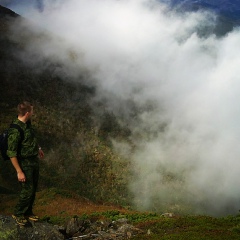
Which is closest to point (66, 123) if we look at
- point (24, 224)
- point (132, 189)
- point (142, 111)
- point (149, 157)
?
point (132, 189)

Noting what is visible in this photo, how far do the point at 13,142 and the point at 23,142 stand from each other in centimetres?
44

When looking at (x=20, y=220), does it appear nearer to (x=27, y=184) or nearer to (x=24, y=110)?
(x=27, y=184)

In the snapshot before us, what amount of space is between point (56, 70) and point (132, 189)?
57381mm

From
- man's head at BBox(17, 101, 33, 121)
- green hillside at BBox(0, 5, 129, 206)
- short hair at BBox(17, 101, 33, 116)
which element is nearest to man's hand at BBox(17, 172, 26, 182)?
man's head at BBox(17, 101, 33, 121)

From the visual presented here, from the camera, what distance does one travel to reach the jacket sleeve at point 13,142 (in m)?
9.65

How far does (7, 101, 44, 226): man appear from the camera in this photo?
973cm

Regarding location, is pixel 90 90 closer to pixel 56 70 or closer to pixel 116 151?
pixel 56 70

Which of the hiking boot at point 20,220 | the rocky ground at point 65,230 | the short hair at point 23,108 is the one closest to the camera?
the short hair at point 23,108

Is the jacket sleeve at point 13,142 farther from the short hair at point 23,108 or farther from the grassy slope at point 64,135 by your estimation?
the grassy slope at point 64,135

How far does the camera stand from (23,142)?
10086 millimetres

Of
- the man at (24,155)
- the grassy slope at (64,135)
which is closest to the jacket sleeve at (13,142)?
the man at (24,155)

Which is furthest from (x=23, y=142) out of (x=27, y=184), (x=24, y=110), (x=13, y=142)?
(x=27, y=184)

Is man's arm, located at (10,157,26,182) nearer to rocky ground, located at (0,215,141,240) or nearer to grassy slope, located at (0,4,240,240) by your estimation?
rocky ground, located at (0,215,141,240)

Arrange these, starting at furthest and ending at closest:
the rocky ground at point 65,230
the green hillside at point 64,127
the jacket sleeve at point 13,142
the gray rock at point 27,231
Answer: the green hillside at point 64,127 → the rocky ground at point 65,230 → the gray rock at point 27,231 → the jacket sleeve at point 13,142
